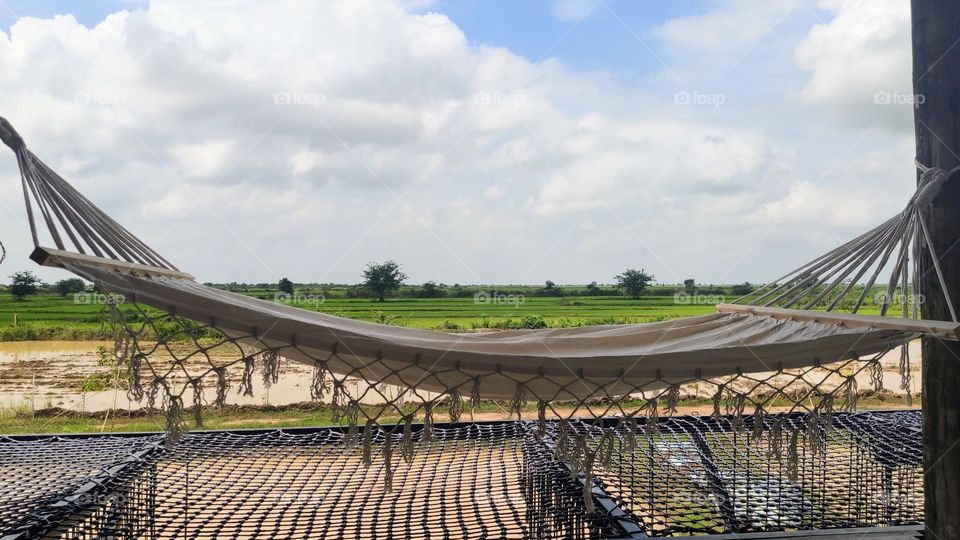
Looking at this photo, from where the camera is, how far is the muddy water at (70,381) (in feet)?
28.7

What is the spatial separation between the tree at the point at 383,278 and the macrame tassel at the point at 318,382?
58.8 feet

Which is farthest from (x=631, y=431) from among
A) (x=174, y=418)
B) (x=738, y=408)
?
Answer: (x=174, y=418)

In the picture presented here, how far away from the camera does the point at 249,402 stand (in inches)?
357

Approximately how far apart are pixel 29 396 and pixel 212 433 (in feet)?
30.3

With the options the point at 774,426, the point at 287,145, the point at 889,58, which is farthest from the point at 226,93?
the point at 774,426

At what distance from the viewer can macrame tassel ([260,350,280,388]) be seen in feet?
4.46

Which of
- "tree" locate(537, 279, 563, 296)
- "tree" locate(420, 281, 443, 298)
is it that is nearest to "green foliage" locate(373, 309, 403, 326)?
"tree" locate(420, 281, 443, 298)

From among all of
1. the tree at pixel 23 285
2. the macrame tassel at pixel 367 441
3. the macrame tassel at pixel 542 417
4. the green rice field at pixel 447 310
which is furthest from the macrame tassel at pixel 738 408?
the tree at pixel 23 285

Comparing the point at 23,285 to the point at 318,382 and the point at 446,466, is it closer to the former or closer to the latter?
the point at 446,466

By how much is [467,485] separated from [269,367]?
3.57ft

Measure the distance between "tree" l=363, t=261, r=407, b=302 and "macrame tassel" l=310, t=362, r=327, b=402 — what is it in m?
17.9

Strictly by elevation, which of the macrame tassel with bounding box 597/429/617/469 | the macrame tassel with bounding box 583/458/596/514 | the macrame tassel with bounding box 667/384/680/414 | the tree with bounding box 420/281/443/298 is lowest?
the macrame tassel with bounding box 583/458/596/514

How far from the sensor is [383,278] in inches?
754

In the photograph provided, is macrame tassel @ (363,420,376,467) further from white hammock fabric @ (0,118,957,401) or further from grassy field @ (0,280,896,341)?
grassy field @ (0,280,896,341)
